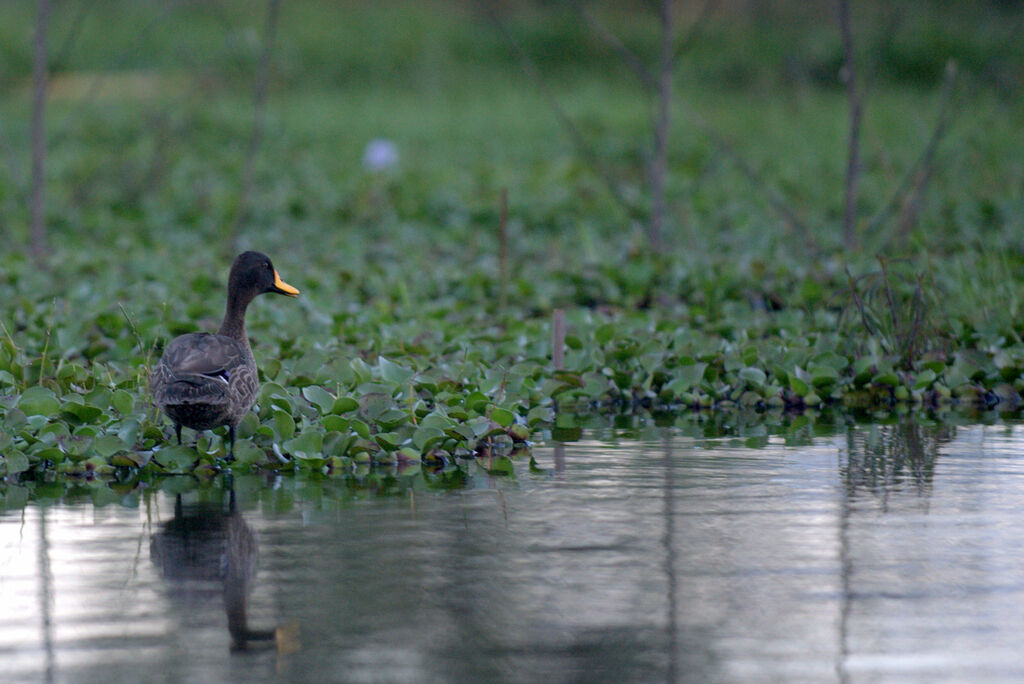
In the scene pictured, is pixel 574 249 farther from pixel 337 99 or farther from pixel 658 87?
pixel 337 99

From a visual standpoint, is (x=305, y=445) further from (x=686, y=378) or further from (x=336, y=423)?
(x=686, y=378)

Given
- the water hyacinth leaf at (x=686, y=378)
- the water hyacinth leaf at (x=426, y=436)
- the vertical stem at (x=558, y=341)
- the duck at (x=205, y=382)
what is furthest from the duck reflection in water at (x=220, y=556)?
the water hyacinth leaf at (x=686, y=378)

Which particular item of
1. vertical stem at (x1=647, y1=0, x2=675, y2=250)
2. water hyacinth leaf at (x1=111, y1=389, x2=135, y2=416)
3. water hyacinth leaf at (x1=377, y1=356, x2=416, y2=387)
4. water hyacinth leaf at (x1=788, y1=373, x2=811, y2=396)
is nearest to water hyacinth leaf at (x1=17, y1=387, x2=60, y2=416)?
water hyacinth leaf at (x1=111, y1=389, x2=135, y2=416)

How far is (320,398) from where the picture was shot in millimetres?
6590

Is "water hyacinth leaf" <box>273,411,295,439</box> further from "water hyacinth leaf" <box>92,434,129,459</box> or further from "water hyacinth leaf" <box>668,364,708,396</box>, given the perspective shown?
"water hyacinth leaf" <box>668,364,708,396</box>

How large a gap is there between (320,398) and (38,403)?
3.79ft

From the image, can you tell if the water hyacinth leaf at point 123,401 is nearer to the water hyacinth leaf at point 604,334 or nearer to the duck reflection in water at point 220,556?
the duck reflection in water at point 220,556

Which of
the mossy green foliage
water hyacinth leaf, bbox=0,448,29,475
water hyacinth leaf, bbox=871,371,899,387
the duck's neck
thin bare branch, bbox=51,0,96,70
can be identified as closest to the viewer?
water hyacinth leaf, bbox=0,448,29,475

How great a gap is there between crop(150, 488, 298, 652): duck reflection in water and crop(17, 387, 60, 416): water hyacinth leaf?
1013mm

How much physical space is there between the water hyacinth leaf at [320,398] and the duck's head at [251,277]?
0.49m

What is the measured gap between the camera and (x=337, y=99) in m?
23.5

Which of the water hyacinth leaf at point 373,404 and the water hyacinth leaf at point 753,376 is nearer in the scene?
the water hyacinth leaf at point 373,404

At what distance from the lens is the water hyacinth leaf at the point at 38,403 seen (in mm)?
6426

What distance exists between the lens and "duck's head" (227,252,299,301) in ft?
22.5
